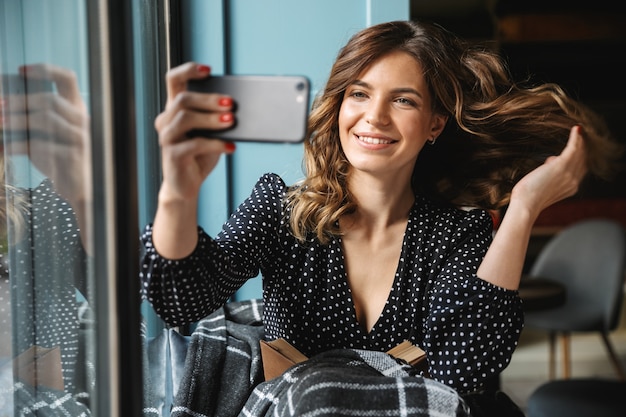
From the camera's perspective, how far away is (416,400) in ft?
2.78

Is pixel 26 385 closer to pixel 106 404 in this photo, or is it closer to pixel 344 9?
pixel 106 404

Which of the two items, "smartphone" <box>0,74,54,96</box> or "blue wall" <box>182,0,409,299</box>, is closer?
"smartphone" <box>0,74,54,96</box>

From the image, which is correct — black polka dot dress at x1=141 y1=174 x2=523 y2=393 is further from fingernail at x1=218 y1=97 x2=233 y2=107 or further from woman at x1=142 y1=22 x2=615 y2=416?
fingernail at x1=218 y1=97 x2=233 y2=107

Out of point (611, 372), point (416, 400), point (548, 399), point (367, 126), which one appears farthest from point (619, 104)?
point (416, 400)

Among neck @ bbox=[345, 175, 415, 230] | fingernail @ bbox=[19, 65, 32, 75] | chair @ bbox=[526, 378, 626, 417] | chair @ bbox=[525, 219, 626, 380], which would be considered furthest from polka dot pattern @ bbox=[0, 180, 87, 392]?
chair @ bbox=[525, 219, 626, 380]

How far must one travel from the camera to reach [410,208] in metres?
1.20

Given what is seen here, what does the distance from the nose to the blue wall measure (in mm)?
226

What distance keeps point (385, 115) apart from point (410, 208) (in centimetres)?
21

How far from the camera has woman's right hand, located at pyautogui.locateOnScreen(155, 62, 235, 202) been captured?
0.66 meters

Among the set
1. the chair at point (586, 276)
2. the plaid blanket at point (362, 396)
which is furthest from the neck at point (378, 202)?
the chair at point (586, 276)

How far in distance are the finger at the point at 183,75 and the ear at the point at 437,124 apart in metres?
0.54

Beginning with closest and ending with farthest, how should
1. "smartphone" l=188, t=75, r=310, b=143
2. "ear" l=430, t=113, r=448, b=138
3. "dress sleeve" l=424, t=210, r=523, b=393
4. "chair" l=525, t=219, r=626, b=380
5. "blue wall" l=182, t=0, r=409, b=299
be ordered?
"smartphone" l=188, t=75, r=310, b=143 → "dress sleeve" l=424, t=210, r=523, b=393 → "ear" l=430, t=113, r=448, b=138 → "blue wall" l=182, t=0, r=409, b=299 → "chair" l=525, t=219, r=626, b=380

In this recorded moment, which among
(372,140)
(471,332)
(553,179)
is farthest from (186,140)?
(553,179)

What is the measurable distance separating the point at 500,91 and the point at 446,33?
122mm
